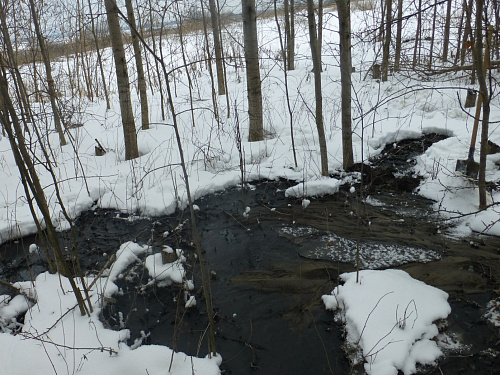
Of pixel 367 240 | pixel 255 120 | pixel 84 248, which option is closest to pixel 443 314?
pixel 367 240

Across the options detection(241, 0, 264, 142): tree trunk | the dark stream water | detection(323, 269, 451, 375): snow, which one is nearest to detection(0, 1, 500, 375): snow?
detection(323, 269, 451, 375): snow

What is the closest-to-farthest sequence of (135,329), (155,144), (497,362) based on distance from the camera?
(497,362), (135,329), (155,144)

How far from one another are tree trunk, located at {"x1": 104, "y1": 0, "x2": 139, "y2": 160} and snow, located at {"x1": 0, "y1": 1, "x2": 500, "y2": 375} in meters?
0.39

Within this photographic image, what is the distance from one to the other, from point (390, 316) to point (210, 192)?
337cm

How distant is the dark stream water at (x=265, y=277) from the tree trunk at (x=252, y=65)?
178 centimetres

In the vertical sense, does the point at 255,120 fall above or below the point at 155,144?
above

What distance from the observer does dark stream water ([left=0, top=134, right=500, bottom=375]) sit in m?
2.64

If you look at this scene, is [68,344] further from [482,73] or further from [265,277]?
[482,73]

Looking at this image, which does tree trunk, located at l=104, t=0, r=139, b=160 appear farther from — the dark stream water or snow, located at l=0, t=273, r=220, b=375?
snow, located at l=0, t=273, r=220, b=375

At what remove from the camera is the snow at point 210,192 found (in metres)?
2.55

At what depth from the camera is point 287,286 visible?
132 inches

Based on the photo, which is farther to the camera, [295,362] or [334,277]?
[334,277]

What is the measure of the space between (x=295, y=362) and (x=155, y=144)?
5635 millimetres

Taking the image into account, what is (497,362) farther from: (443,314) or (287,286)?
(287,286)
